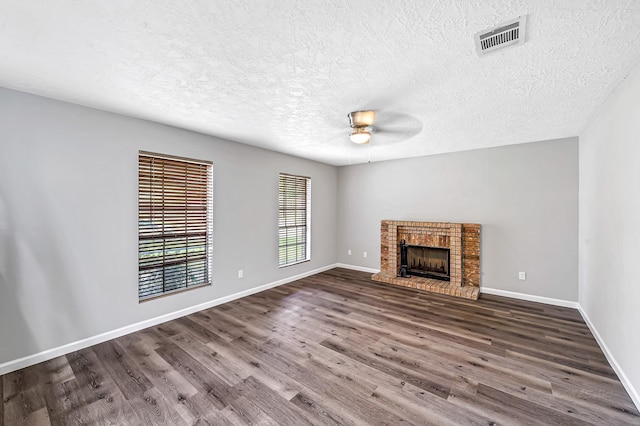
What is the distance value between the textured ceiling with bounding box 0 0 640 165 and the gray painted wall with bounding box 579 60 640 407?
0.88ft

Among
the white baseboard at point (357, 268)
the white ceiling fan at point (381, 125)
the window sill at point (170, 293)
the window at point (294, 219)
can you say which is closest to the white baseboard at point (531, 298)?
the white baseboard at point (357, 268)

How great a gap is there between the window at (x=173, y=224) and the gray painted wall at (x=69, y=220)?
12 centimetres

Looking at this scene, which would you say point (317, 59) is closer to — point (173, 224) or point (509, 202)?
point (173, 224)

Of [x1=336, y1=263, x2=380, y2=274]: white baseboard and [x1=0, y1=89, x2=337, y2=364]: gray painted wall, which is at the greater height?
[x1=0, y1=89, x2=337, y2=364]: gray painted wall

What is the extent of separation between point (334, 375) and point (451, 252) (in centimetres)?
333

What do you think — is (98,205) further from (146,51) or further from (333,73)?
(333,73)

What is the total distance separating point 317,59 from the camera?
73.1 inches

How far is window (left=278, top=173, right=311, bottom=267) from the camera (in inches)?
201

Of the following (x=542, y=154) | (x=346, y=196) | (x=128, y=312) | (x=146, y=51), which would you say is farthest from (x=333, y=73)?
(x=346, y=196)

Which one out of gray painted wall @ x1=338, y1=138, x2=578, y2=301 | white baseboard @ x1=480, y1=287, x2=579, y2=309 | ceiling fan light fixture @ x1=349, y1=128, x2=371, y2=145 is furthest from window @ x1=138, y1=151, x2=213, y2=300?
white baseboard @ x1=480, y1=287, x2=579, y2=309

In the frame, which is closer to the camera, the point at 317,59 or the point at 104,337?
the point at 317,59

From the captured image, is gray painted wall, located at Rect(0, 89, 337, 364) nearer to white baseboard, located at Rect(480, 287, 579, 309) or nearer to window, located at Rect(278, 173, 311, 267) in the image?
window, located at Rect(278, 173, 311, 267)

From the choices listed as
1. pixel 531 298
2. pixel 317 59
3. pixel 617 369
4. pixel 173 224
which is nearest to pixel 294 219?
pixel 173 224

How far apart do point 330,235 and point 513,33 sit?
503 centimetres
